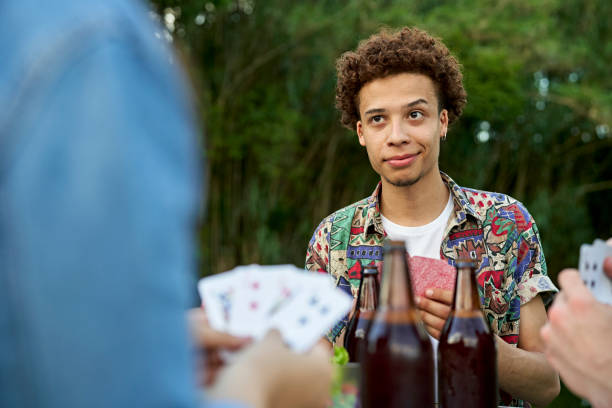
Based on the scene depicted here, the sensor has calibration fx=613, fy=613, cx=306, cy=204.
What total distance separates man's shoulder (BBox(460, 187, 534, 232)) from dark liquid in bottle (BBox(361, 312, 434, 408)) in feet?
3.99

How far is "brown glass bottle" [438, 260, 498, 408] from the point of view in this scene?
4.11 ft

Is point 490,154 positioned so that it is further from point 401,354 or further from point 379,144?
point 401,354

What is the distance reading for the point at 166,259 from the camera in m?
0.50

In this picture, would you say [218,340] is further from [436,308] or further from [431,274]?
[431,274]

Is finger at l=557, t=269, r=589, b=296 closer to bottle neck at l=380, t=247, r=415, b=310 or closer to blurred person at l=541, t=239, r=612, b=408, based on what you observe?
blurred person at l=541, t=239, r=612, b=408

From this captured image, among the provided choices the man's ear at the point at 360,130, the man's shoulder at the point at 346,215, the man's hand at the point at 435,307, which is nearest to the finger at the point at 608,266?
the man's hand at the point at 435,307

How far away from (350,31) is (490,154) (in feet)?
21.2

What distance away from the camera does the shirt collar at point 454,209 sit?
2.23 meters

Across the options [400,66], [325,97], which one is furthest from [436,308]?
[325,97]

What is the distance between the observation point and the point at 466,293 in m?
1.27

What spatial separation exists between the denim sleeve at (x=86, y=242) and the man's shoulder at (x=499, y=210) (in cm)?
190

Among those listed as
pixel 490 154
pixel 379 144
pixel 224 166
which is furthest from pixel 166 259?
pixel 490 154

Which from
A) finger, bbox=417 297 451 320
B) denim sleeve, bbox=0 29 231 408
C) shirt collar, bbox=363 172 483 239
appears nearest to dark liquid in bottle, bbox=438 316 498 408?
finger, bbox=417 297 451 320

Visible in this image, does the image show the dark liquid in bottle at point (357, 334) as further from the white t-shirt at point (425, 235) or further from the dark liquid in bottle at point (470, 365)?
the white t-shirt at point (425, 235)
